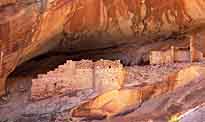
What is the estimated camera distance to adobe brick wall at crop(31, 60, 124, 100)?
8047mm

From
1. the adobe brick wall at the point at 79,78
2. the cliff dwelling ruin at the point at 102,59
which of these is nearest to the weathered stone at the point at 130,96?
the cliff dwelling ruin at the point at 102,59

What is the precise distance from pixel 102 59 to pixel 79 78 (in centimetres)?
101

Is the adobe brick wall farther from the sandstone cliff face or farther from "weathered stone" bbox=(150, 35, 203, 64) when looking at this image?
"weathered stone" bbox=(150, 35, 203, 64)

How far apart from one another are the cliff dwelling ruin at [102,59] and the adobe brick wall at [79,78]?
17 mm

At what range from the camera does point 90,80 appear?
26.7ft

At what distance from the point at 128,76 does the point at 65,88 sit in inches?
43.8

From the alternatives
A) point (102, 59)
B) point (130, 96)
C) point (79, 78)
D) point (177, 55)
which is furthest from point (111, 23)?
point (130, 96)

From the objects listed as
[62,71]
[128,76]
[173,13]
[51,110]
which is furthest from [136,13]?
[51,110]

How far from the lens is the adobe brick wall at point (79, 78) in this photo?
8.05 m

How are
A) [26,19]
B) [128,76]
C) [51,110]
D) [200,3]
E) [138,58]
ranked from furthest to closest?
[138,58], [200,3], [128,76], [51,110], [26,19]

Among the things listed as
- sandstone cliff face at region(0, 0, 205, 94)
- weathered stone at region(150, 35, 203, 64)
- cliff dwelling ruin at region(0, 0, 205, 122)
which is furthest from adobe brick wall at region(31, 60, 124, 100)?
weathered stone at region(150, 35, 203, 64)

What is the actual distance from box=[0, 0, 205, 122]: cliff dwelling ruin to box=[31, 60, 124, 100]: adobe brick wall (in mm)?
17

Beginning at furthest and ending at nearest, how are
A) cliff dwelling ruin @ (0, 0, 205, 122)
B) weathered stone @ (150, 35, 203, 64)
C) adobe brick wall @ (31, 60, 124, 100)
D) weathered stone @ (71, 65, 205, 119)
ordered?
weathered stone @ (150, 35, 203, 64) → adobe brick wall @ (31, 60, 124, 100) → weathered stone @ (71, 65, 205, 119) → cliff dwelling ruin @ (0, 0, 205, 122)

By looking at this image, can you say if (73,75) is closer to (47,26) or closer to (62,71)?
(62,71)
